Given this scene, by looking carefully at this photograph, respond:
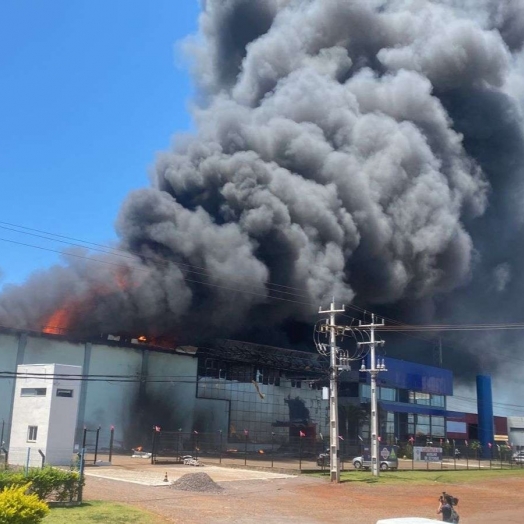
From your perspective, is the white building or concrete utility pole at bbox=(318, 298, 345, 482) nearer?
the white building

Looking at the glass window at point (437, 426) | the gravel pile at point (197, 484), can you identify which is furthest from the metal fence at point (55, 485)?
the glass window at point (437, 426)

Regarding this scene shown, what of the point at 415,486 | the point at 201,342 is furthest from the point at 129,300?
the point at 415,486

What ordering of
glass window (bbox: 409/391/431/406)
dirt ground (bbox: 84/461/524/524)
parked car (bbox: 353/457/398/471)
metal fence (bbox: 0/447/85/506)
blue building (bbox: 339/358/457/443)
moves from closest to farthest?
1. metal fence (bbox: 0/447/85/506)
2. dirt ground (bbox: 84/461/524/524)
3. parked car (bbox: 353/457/398/471)
4. blue building (bbox: 339/358/457/443)
5. glass window (bbox: 409/391/431/406)

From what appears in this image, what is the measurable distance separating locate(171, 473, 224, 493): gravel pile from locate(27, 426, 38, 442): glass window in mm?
9199

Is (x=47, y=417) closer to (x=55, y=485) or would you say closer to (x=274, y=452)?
(x=55, y=485)

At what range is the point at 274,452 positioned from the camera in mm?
54844

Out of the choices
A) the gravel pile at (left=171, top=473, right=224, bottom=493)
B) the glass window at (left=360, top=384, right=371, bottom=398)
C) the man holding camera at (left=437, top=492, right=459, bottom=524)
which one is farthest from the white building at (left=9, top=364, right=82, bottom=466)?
the glass window at (left=360, top=384, right=371, bottom=398)

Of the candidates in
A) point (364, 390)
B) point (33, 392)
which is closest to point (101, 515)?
point (33, 392)

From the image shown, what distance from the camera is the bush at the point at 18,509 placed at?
10.6m

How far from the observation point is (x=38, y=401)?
32.3 m

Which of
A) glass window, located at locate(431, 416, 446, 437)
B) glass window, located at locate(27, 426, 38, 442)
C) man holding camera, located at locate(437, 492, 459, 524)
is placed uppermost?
glass window, located at locate(431, 416, 446, 437)

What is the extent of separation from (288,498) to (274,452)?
3054 centimetres

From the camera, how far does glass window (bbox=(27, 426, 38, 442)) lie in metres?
31.9

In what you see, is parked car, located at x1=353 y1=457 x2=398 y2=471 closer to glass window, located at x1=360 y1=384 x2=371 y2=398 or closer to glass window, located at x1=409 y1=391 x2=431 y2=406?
glass window, located at x1=360 y1=384 x2=371 y2=398
